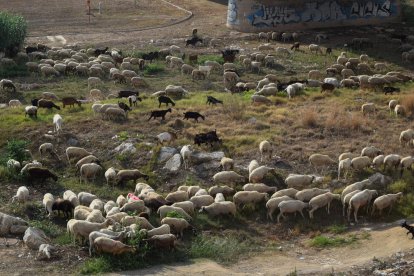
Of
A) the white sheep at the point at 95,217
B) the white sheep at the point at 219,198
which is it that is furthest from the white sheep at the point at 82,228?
the white sheep at the point at 219,198

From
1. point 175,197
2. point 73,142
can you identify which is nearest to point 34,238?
point 175,197

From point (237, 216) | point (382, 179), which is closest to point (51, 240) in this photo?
point (237, 216)

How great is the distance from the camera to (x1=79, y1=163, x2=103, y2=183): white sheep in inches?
→ 753

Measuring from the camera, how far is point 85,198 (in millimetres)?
17500

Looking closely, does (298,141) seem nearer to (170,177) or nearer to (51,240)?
(170,177)

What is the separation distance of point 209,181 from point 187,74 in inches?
549

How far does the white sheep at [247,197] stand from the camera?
Answer: 56.5ft

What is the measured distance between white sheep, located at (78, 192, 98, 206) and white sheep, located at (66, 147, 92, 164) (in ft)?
9.50

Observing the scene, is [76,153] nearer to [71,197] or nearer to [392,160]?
[71,197]

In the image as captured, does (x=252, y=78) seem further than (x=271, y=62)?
No

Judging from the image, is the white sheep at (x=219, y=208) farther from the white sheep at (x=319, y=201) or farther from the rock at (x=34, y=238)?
the rock at (x=34, y=238)

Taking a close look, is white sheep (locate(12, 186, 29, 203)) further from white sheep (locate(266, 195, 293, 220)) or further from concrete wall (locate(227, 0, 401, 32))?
concrete wall (locate(227, 0, 401, 32))

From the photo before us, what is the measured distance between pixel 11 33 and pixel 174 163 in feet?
62.3

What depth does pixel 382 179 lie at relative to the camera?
1828 centimetres
